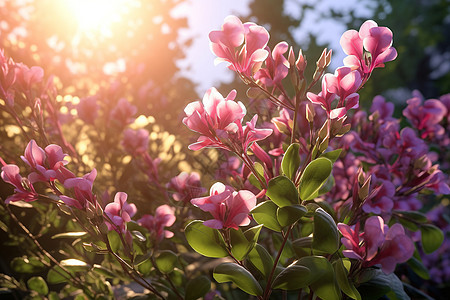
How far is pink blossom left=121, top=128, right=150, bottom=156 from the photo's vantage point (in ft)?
5.02

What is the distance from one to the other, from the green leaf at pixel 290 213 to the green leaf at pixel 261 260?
6.1 inches

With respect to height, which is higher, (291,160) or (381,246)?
(291,160)

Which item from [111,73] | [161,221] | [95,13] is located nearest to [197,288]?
[161,221]

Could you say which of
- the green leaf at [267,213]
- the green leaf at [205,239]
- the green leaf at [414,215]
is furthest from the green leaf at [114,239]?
the green leaf at [414,215]

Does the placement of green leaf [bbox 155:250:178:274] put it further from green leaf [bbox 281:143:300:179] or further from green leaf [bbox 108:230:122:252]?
green leaf [bbox 281:143:300:179]

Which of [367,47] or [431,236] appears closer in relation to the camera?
[367,47]

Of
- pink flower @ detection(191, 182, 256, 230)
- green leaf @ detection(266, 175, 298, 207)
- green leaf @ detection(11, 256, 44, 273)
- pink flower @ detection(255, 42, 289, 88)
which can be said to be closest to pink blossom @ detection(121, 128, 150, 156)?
green leaf @ detection(11, 256, 44, 273)

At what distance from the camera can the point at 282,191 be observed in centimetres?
78

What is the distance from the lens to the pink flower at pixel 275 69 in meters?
1.00

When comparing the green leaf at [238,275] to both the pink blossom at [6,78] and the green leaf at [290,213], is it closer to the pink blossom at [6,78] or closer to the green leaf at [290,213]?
the green leaf at [290,213]

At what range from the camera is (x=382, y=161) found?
1.44 m

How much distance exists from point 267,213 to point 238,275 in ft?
0.50

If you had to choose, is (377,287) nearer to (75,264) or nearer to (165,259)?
(165,259)

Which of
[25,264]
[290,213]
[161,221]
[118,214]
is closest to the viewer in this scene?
[290,213]
